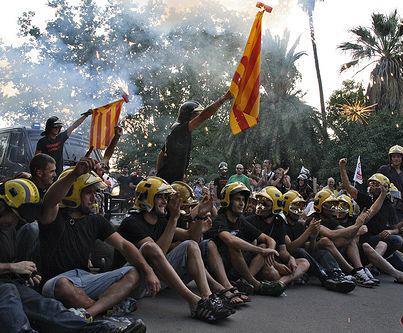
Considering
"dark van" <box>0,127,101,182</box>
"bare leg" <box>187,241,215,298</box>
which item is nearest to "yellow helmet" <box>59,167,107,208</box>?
"bare leg" <box>187,241,215,298</box>

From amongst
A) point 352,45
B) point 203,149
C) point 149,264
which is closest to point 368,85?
point 352,45

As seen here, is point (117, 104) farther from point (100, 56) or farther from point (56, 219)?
point (100, 56)

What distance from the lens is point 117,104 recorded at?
379 inches

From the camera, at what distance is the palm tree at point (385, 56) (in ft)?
73.4

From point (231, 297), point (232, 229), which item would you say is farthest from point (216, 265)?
point (232, 229)

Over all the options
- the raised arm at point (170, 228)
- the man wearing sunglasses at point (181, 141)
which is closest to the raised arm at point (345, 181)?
the man wearing sunglasses at point (181, 141)

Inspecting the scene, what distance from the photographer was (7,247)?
3.72 m

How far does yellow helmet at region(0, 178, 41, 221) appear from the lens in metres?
3.63

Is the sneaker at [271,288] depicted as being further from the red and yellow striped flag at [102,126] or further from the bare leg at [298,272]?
the red and yellow striped flag at [102,126]

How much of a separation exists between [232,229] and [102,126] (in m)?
4.47

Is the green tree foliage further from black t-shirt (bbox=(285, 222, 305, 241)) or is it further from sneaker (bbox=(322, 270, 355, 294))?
sneaker (bbox=(322, 270, 355, 294))

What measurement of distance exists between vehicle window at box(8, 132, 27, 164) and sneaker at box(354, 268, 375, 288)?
6.09m

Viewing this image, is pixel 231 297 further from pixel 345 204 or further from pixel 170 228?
pixel 345 204

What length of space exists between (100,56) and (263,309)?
13.1m
